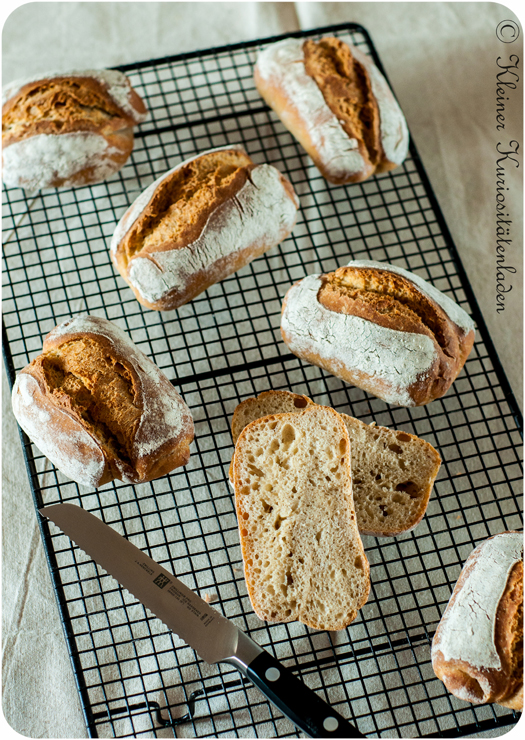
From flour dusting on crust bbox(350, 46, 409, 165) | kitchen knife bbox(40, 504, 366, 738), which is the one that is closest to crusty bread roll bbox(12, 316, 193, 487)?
kitchen knife bbox(40, 504, 366, 738)

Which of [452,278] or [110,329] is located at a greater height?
[110,329]

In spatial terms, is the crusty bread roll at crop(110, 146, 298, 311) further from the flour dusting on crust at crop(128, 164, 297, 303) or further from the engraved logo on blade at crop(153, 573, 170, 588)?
the engraved logo on blade at crop(153, 573, 170, 588)

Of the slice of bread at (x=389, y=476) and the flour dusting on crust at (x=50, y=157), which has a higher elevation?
the flour dusting on crust at (x=50, y=157)

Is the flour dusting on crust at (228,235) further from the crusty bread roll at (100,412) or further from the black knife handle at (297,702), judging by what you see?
the black knife handle at (297,702)

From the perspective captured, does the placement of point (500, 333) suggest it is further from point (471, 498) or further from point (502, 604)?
point (502, 604)

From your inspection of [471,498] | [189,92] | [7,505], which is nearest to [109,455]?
[7,505]

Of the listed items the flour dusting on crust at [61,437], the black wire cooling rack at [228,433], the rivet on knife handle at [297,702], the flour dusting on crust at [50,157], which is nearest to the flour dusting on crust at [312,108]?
the black wire cooling rack at [228,433]

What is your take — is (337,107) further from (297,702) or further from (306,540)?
(297,702)
